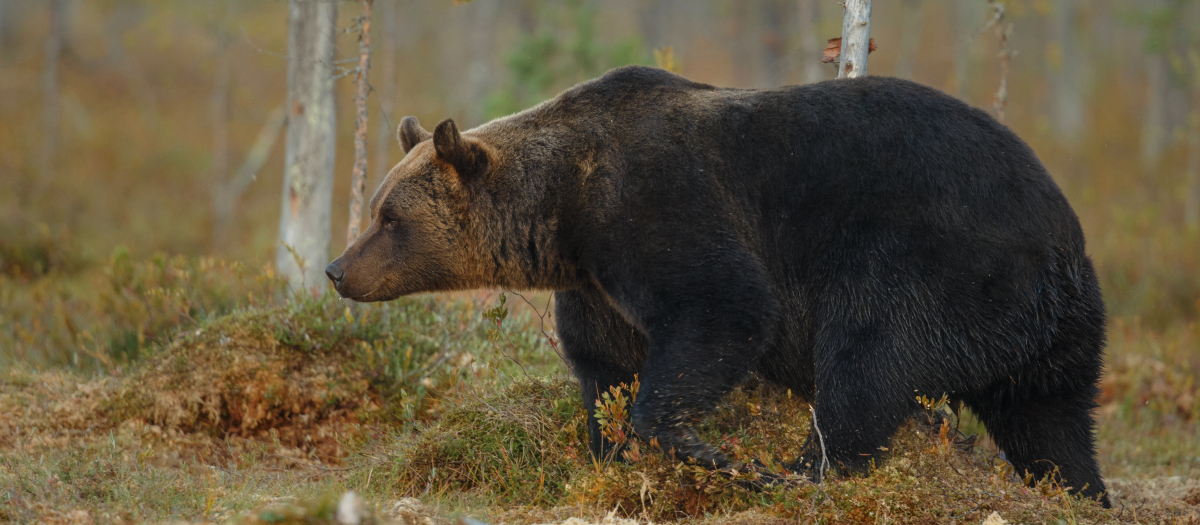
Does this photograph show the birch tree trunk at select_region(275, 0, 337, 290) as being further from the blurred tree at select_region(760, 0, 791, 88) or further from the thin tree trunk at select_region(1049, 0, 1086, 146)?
the thin tree trunk at select_region(1049, 0, 1086, 146)

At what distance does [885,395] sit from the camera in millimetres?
4020

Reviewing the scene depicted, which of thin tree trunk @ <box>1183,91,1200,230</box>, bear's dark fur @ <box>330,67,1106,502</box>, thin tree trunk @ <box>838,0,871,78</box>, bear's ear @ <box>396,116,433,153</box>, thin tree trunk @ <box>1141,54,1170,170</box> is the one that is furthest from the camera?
thin tree trunk @ <box>1141,54,1170,170</box>

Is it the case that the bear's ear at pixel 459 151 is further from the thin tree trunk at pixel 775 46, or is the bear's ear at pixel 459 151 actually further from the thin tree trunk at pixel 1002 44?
the thin tree trunk at pixel 775 46

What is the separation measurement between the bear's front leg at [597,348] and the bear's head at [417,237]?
1.94 ft

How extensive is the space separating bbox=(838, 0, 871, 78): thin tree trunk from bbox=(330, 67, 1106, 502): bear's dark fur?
3.78 ft

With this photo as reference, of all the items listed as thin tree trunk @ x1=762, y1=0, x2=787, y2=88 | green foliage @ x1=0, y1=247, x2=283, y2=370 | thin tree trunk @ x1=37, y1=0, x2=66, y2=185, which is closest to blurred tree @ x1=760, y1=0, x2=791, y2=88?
thin tree trunk @ x1=762, y1=0, x2=787, y2=88

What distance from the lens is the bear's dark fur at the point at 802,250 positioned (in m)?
4.02

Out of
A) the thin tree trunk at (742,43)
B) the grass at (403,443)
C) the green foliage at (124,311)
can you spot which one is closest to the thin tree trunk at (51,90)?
the green foliage at (124,311)

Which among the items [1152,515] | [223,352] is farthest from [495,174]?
[1152,515]

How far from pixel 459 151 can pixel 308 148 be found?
401 centimetres

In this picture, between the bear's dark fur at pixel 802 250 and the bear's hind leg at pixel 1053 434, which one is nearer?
the bear's dark fur at pixel 802 250

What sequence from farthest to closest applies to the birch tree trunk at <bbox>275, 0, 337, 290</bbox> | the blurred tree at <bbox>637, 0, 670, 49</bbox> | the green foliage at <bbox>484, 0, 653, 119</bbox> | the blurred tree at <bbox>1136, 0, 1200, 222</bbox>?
the blurred tree at <bbox>637, 0, 670, 49</bbox> → the blurred tree at <bbox>1136, 0, 1200, 222</bbox> → the green foliage at <bbox>484, 0, 653, 119</bbox> → the birch tree trunk at <bbox>275, 0, 337, 290</bbox>

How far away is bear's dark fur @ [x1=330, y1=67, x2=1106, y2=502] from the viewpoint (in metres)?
4.02

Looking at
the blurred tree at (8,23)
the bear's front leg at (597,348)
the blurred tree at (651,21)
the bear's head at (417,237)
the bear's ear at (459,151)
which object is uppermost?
the blurred tree at (651,21)
